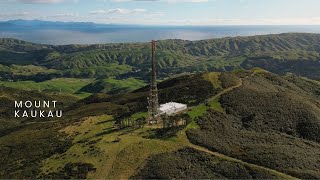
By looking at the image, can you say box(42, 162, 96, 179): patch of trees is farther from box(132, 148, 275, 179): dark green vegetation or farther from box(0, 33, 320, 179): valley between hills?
box(132, 148, 275, 179): dark green vegetation


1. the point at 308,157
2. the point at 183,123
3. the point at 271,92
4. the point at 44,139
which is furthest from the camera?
the point at 271,92

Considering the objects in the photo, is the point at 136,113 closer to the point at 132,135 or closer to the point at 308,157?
the point at 132,135

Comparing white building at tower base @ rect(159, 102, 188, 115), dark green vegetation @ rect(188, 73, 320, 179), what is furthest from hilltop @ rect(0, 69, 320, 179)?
white building at tower base @ rect(159, 102, 188, 115)

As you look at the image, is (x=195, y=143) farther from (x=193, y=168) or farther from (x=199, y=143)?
(x=193, y=168)

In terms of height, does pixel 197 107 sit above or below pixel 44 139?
above

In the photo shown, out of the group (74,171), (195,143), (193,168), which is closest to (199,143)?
(195,143)

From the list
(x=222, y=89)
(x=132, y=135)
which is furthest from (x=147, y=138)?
(x=222, y=89)

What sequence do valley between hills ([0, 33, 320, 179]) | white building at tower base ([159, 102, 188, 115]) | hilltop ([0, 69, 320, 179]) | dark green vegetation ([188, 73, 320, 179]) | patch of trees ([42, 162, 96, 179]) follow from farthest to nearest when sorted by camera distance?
white building at tower base ([159, 102, 188, 115]) → dark green vegetation ([188, 73, 320, 179]) → hilltop ([0, 69, 320, 179]) → valley between hills ([0, 33, 320, 179]) → patch of trees ([42, 162, 96, 179])
